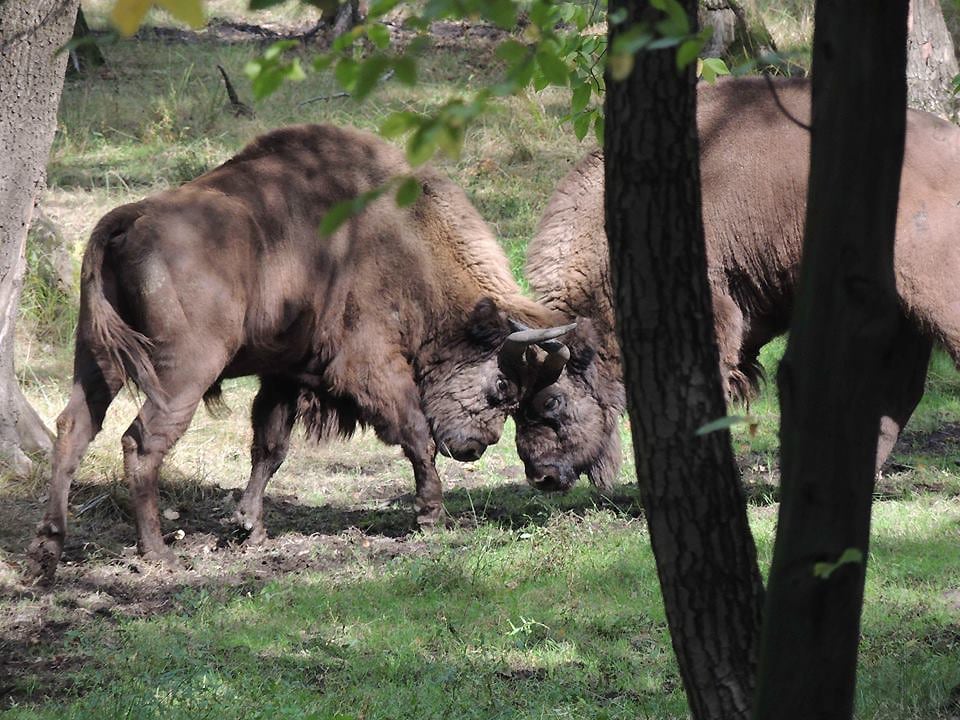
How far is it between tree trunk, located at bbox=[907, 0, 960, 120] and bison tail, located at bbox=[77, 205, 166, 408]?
686 centimetres

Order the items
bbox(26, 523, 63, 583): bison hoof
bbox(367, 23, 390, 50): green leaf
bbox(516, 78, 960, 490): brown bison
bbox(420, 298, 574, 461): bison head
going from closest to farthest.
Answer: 1. bbox(367, 23, 390, 50): green leaf
2. bbox(26, 523, 63, 583): bison hoof
3. bbox(516, 78, 960, 490): brown bison
4. bbox(420, 298, 574, 461): bison head

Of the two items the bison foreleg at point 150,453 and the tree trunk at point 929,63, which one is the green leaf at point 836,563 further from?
the tree trunk at point 929,63

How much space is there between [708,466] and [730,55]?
1175 cm

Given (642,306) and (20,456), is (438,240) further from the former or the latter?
(642,306)

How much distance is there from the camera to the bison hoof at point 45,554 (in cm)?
589

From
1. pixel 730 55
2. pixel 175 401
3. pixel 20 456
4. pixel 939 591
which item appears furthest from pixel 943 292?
pixel 730 55

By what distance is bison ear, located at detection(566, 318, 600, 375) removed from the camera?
7.54 m

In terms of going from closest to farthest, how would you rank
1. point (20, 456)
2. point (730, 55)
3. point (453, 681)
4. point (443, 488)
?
point (453, 681)
point (20, 456)
point (443, 488)
point (730, 55)

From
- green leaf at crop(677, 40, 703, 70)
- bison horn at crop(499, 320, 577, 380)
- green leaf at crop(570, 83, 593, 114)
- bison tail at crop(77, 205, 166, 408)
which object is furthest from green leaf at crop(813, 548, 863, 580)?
bison horn at crop(499, 320, 577, 380)

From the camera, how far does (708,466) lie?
2.72 m

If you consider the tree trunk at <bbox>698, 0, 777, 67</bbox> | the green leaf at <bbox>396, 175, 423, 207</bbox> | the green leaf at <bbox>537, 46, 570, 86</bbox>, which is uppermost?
the tree trunk at <bbox>698, 0, 777, 67</bbox>

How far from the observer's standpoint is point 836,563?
2285mm

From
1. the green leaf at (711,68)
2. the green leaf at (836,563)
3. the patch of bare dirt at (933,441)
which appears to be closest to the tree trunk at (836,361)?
the green leaf at (836,563)

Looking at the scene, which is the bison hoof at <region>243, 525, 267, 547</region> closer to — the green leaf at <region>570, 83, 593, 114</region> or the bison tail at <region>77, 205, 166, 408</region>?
the bison tail at <region>77, 205, 166, 408</region>
